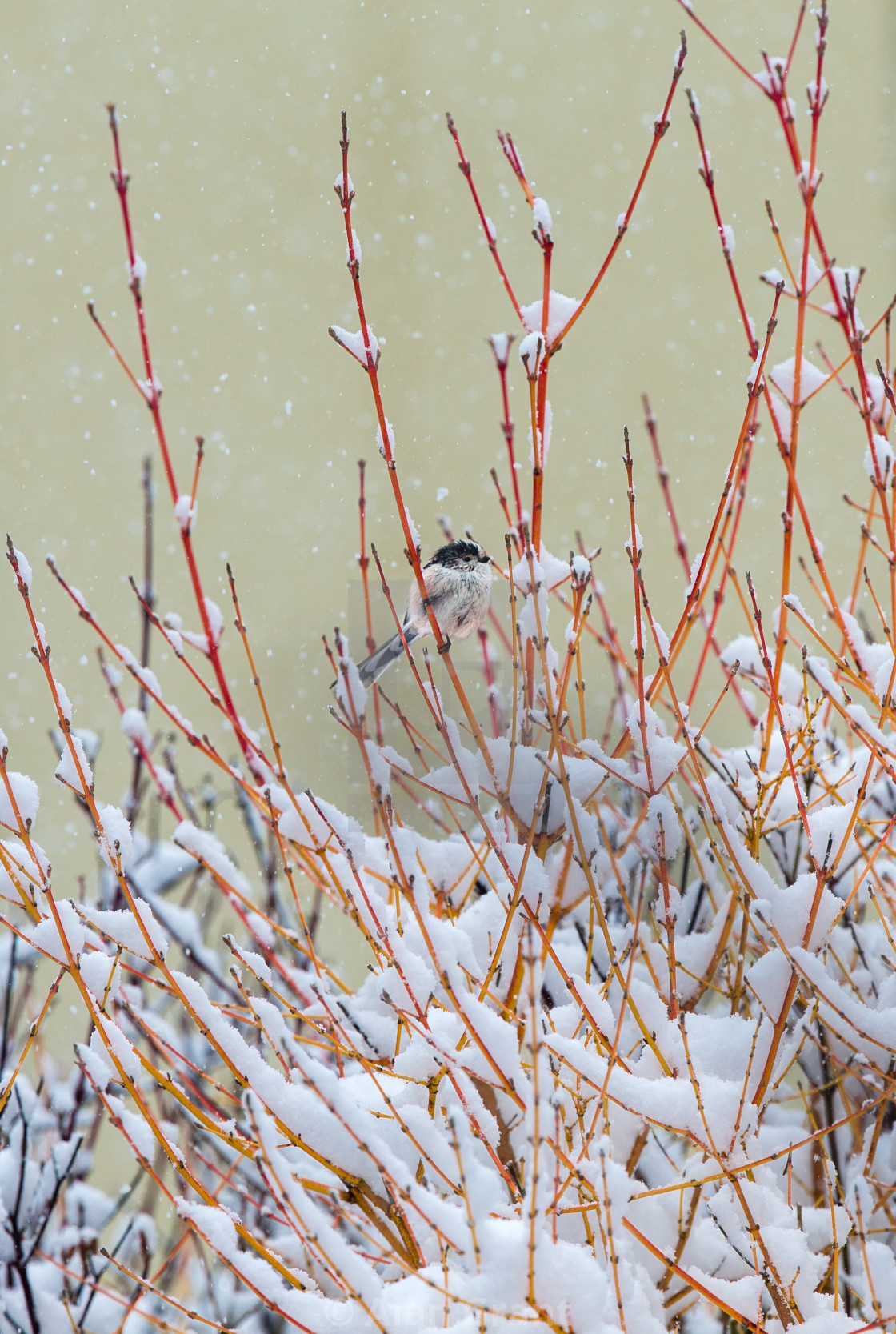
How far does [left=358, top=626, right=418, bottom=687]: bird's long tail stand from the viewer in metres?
1.31

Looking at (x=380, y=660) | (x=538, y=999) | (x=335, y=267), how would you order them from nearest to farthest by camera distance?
(x=538, y=999), (x=380, y=660), (x=335, y=267)

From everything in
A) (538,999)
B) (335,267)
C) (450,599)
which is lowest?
(538,999)

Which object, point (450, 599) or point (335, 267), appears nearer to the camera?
point (450, 599)

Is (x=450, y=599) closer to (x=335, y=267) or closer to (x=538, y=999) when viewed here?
(x=538, y=999)

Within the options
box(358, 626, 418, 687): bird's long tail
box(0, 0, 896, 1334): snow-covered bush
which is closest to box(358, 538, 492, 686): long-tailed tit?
box(358, 626, 418, 687): bird's long tail

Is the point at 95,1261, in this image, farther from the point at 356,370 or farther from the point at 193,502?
the point at 356,370

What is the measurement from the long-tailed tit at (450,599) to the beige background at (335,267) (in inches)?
123

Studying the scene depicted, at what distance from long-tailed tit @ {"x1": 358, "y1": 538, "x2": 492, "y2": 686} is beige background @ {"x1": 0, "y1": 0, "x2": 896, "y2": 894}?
10.2ft

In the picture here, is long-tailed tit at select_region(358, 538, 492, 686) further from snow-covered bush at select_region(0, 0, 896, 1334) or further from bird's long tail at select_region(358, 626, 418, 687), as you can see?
snow-covered bush at select_region(0, 0, 896, 1334)

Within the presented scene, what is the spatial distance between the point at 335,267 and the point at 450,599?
621cm

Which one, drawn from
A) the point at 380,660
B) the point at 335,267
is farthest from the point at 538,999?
A: the point at 335,267

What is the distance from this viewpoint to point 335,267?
6.86 meters

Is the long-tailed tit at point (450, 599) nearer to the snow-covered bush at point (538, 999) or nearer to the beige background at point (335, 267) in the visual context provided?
the snow-covered bush at point (538, 999)

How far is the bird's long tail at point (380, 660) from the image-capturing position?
131 centimetres
